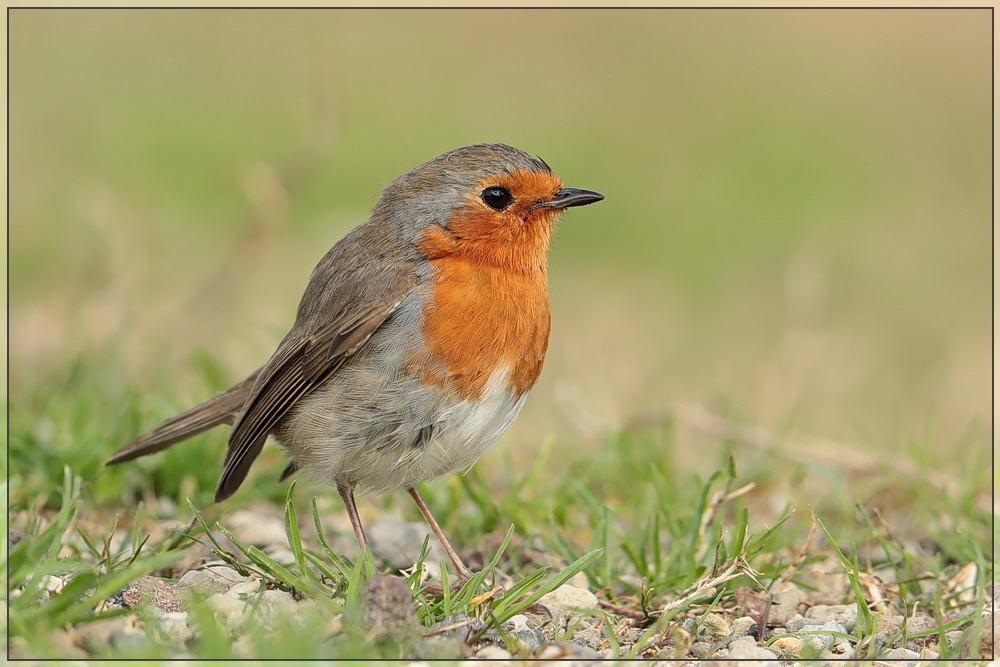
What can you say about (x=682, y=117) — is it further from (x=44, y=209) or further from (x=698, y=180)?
(x=44, y=209)

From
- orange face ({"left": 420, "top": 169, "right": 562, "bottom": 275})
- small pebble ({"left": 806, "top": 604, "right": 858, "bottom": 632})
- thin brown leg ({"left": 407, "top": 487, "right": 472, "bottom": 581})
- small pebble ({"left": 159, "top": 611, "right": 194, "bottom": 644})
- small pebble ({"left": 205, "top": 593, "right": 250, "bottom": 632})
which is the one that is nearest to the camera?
small pebble ({"left": 159, "top": 611, "right": 194, "bottom": 644})

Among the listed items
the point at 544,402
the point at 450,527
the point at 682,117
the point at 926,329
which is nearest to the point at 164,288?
the point at 544,402

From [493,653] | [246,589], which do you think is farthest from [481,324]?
[493,653]

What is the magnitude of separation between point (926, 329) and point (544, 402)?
3885 mm

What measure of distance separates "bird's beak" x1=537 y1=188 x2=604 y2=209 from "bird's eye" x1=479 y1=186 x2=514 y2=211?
0.13 m

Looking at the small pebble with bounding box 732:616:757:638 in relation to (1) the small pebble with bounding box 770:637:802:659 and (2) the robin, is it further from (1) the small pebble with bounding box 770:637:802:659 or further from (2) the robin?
(2) the robin

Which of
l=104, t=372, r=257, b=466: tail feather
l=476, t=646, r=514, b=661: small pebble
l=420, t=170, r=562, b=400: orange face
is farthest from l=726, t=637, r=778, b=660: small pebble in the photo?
l=104, t=372, r=257, b=466: tail feather

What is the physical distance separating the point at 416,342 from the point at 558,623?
1108 mm

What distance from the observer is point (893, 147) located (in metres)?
14.0

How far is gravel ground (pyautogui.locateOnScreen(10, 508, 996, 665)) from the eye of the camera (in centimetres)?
337

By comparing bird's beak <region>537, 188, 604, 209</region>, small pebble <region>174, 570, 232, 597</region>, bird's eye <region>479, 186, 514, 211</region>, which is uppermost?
bird's eye <region>479, 186, 514, 211</region>

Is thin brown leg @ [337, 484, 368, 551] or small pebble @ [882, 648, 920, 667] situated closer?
small pebble @ [882, 648, 920, 667]

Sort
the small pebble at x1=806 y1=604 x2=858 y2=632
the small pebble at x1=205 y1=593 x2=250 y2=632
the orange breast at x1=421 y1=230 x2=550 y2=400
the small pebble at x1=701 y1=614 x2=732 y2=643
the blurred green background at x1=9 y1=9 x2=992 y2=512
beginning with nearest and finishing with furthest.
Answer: the small pebble at x1=205 y1=593 x2=250 y2=632 → the small pebble at x1=701 y1=614 x2=732 y2=643 → the small pebble at x1=806 y1=604 x2=858 y2=632 → the orange breast at x1=421 y1=230 x2=550 y2=400 → the blurred green background at x1=9 y1=9 x2=992 y2=512

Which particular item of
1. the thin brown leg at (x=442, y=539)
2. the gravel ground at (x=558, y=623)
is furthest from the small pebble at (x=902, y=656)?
the thin brown leg at (x=442, y=539)
